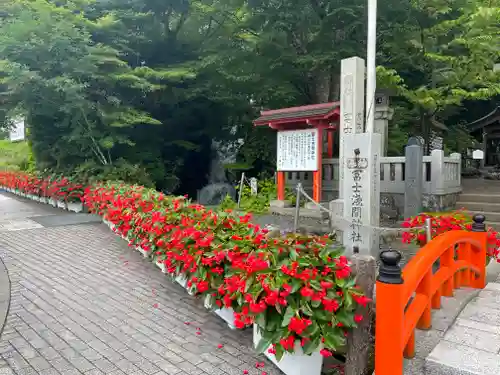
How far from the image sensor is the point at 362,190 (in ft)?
23.8

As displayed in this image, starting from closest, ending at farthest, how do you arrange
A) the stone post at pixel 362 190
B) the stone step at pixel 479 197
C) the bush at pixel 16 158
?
the stone post at pixel 362 190 < the stone step at pixel 479 197 < the bush at pixel 16 158

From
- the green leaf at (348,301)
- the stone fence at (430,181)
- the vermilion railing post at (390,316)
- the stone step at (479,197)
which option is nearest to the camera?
the vermilion railing post at (390,316)

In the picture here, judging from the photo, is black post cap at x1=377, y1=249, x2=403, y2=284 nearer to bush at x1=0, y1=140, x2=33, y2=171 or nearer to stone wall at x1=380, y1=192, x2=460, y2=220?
stone wall at x1=380, y1=192, x2=460, y2=220

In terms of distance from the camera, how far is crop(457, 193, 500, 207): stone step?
35.2 ft

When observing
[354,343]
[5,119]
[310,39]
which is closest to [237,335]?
[354,343]

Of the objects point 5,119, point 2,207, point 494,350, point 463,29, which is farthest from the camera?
point 5,119

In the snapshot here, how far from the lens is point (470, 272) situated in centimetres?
513

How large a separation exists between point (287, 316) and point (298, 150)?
9550 mm

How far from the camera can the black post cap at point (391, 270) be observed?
9.33 feet

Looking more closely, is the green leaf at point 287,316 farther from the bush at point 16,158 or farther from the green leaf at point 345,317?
the bush at point 16,158

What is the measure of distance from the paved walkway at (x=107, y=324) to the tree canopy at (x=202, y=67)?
697 centimetres

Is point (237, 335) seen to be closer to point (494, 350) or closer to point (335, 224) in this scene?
point (494, 350)

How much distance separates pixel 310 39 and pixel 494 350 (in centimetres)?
1380

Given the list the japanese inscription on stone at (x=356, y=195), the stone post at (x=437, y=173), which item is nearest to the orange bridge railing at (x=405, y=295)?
the japanese inscription on stone at (x=356, y=195)
